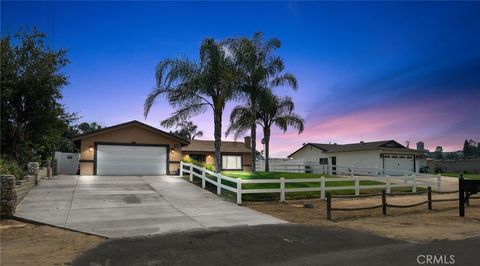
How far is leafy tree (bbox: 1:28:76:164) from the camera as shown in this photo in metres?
20.3

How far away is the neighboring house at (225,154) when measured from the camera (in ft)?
136

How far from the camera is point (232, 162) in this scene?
42.5 meters

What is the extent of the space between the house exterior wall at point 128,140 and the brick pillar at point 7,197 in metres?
15.0

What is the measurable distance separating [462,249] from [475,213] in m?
8.21

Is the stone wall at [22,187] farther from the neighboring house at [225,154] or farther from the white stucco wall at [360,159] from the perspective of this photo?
the white stucco wall at [360,159]

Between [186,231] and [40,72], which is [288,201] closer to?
[186,231]

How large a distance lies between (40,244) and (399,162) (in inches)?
1574

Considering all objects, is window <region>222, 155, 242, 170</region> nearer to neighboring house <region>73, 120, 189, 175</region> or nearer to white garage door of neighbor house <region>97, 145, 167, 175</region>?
neighboring house <region>73, 120, 189, 175</region>

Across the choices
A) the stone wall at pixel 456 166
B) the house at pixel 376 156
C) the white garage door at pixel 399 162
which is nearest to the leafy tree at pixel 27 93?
the house at pixel 376 156

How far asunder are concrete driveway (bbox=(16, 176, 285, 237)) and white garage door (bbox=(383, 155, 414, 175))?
27719mm

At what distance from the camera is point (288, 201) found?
17797 millimetres

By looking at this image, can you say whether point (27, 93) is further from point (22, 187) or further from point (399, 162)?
point (399, 162)

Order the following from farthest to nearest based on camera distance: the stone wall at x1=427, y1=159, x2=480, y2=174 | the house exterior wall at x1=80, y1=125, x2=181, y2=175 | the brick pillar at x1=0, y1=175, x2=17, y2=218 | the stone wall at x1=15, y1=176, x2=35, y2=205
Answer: the stone wall at x1=427, y1=159, x2=480, y2=174 → the house exterior wall at x1=80, y1=125, x2=181, y2=175 → the stone wall at x1=15, y1=176, x2=35, y2=205 → the brick pillar at x1=0, y1=175, x2=17, y2=218

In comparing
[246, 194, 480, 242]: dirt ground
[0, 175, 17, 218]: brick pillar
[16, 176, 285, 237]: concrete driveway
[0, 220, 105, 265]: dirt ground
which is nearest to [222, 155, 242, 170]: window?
[16, 176, 285, 237]: concrete driveway
